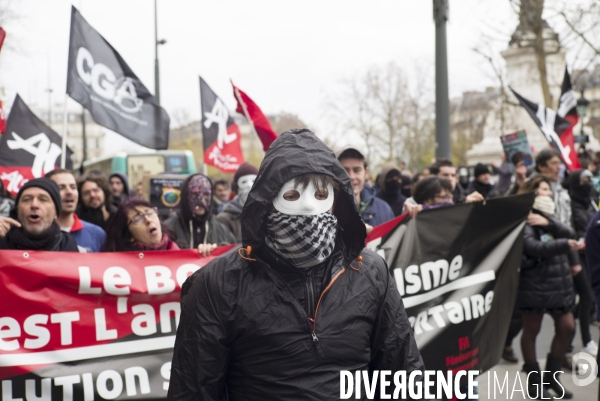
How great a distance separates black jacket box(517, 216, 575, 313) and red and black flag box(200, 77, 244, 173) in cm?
530

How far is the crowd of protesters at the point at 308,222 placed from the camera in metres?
2.37

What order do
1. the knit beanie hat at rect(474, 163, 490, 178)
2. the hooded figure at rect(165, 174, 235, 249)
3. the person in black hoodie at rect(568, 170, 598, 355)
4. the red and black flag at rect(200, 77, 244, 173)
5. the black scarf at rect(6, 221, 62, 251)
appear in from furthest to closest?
the red and black flag at rect(200, 77, 244, 173) < the knit beanie hat at rect(474, 163, 490, 178) < the person in black hoodie at rect(568, 170, 598, 355) < the hooded figure at rect(165, 174, 235, 249) < the black scarf at rect(6, 221, 62, 251)

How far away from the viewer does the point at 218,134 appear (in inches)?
408

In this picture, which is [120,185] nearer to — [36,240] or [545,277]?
[36,240]

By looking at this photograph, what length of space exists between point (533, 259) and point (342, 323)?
12.4ft

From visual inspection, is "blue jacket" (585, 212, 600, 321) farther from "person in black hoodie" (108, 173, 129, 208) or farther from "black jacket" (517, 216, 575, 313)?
"person in black hoodie" (108, 173, 129, 208)

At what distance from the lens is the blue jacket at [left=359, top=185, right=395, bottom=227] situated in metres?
5.26

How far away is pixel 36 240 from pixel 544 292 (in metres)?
3.85

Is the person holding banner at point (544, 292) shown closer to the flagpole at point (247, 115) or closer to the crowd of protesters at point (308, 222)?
the crowd of protesters at point (308, 222)

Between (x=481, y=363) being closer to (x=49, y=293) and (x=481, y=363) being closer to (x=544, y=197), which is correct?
(x=544, y=197)

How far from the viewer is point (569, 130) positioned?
838 cm

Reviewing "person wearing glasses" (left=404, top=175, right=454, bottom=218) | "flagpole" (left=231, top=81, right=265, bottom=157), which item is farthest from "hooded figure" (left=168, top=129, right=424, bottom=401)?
"flagpole" (left=231, top=81, right=265, bottom=157)

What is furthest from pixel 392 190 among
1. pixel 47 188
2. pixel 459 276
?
pixel 47 188

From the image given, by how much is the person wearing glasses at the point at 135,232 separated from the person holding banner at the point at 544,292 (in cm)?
286
